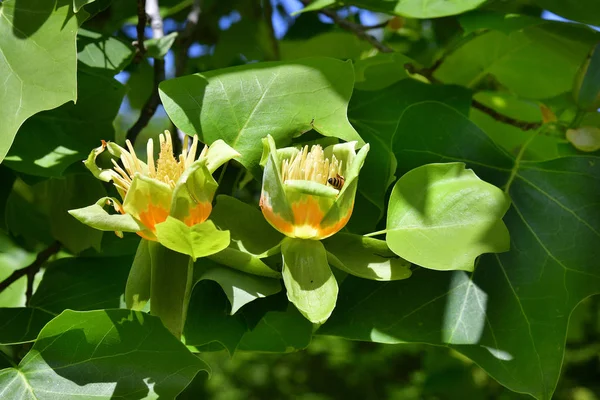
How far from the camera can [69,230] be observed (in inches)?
25.2

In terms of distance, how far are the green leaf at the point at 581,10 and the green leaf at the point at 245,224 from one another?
396 mm

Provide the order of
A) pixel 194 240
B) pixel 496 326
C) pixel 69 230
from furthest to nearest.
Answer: pixel 69 230 < pixel 496 326 < pixel 194 240

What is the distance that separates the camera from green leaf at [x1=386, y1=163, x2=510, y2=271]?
0.45 metres

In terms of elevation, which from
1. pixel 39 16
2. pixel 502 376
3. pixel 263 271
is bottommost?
pixel 502 376

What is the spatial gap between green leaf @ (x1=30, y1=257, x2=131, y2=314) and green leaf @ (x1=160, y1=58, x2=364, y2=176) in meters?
0.18

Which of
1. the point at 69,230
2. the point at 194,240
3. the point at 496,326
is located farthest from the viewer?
the point at 69,230

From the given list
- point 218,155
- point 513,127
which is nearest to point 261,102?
point 218,155

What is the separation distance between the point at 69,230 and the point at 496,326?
402 mm

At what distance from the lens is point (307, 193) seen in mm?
416

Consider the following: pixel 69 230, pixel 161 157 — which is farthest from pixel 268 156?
pixel 69 230

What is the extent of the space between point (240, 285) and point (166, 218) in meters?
0.07

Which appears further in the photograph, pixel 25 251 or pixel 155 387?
pixel 25 251

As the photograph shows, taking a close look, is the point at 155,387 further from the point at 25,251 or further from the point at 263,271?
the point at 25,251

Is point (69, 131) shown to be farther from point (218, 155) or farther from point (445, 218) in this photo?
point (445, 218)
